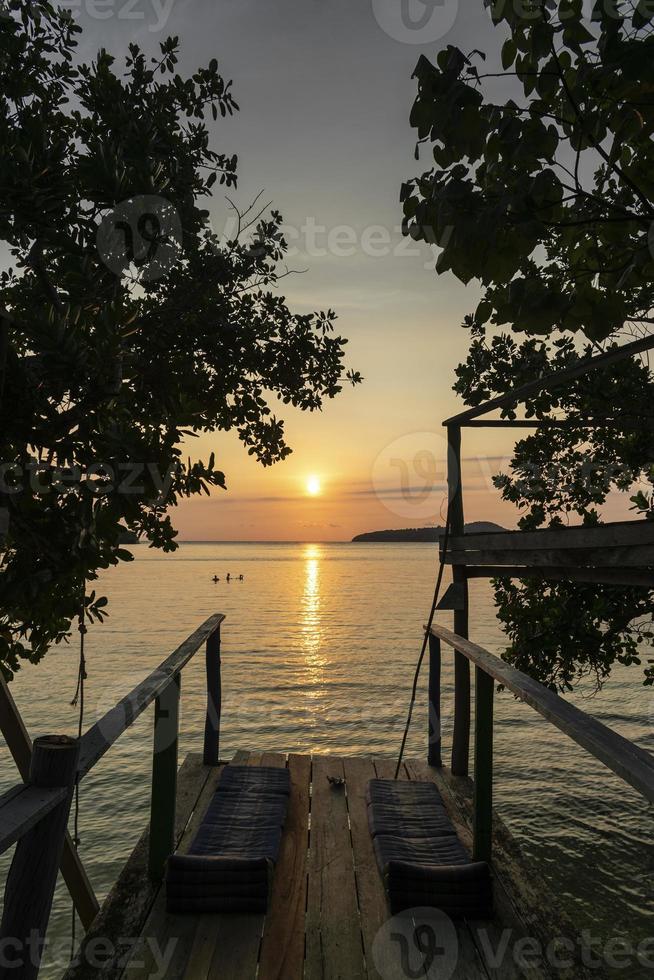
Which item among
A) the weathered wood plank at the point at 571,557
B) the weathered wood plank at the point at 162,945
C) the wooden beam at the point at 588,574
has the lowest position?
the weathered wood plank at the point at 162,945

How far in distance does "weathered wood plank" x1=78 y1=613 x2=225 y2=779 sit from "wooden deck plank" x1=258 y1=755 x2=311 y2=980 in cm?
118

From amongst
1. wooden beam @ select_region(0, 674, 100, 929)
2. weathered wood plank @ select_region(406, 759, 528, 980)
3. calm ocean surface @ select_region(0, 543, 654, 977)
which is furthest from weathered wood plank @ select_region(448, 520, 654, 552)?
calm ocean surface @ select_region(0, 543, 654, 977)

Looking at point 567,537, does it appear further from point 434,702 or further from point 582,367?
point 434,702

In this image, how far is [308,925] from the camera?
3371mm

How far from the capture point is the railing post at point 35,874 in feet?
6.28

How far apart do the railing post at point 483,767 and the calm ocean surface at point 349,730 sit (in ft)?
15.2

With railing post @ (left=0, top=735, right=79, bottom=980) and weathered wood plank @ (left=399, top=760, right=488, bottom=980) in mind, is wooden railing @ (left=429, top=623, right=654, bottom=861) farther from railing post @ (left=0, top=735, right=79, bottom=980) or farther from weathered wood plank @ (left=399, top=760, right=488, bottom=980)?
railing post @ (left=0, top=735, right=79, bottom=980)

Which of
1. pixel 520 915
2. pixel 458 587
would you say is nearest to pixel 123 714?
pixel 520 915

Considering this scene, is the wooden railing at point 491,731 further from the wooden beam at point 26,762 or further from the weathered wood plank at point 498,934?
the wooden beam at point 26,762

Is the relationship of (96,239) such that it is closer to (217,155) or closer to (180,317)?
(180,317)

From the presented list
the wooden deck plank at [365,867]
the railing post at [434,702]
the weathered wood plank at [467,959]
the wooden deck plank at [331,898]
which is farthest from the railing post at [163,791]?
the railing post at [434,702]

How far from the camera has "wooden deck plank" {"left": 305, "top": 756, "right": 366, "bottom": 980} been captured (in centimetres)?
304

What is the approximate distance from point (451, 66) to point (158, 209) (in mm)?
1778

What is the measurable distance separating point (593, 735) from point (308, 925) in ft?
6.82
